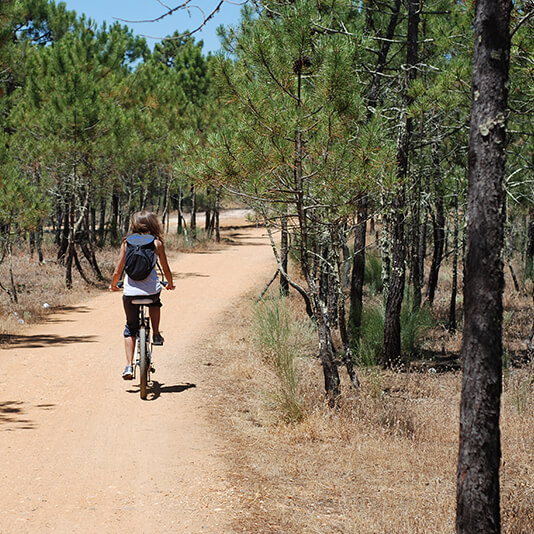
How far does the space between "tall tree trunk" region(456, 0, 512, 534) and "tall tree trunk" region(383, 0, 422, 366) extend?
607 centimetres

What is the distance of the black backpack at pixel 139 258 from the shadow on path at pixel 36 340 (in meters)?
3.97

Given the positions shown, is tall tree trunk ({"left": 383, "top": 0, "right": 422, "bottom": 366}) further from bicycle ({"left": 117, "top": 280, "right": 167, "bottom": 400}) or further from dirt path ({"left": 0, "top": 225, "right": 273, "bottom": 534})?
bicycle ({"left": 117, "top": 280, "right": 167, "bottom": 400})

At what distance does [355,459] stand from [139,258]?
9.43ft

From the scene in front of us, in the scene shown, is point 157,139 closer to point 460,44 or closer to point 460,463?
point 460,44

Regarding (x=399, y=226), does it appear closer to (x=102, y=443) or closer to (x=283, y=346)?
(x=283, y=346)

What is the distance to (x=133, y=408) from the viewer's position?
22.2 ft

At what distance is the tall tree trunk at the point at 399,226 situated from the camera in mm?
9695

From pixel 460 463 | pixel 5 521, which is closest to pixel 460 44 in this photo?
pixel 460 463

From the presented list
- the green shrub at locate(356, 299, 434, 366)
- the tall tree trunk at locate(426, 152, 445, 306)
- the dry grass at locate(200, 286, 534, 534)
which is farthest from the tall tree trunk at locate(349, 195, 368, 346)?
the tall tree trunk at locate(426, 152, 445, 306)

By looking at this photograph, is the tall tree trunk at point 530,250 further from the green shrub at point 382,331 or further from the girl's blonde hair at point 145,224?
the girl's blonde hair at point 145,224

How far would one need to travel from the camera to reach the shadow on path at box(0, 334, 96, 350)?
980 centimetres

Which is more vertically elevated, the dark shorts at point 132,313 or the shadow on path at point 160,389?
the dark shorts at point 132,313

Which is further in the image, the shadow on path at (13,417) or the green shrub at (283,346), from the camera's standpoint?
the green shrub at (283,346)

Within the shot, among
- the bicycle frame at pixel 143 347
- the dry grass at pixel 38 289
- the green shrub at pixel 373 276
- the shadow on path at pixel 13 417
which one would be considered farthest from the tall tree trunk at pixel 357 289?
the shadow on path at pixel 13 417
